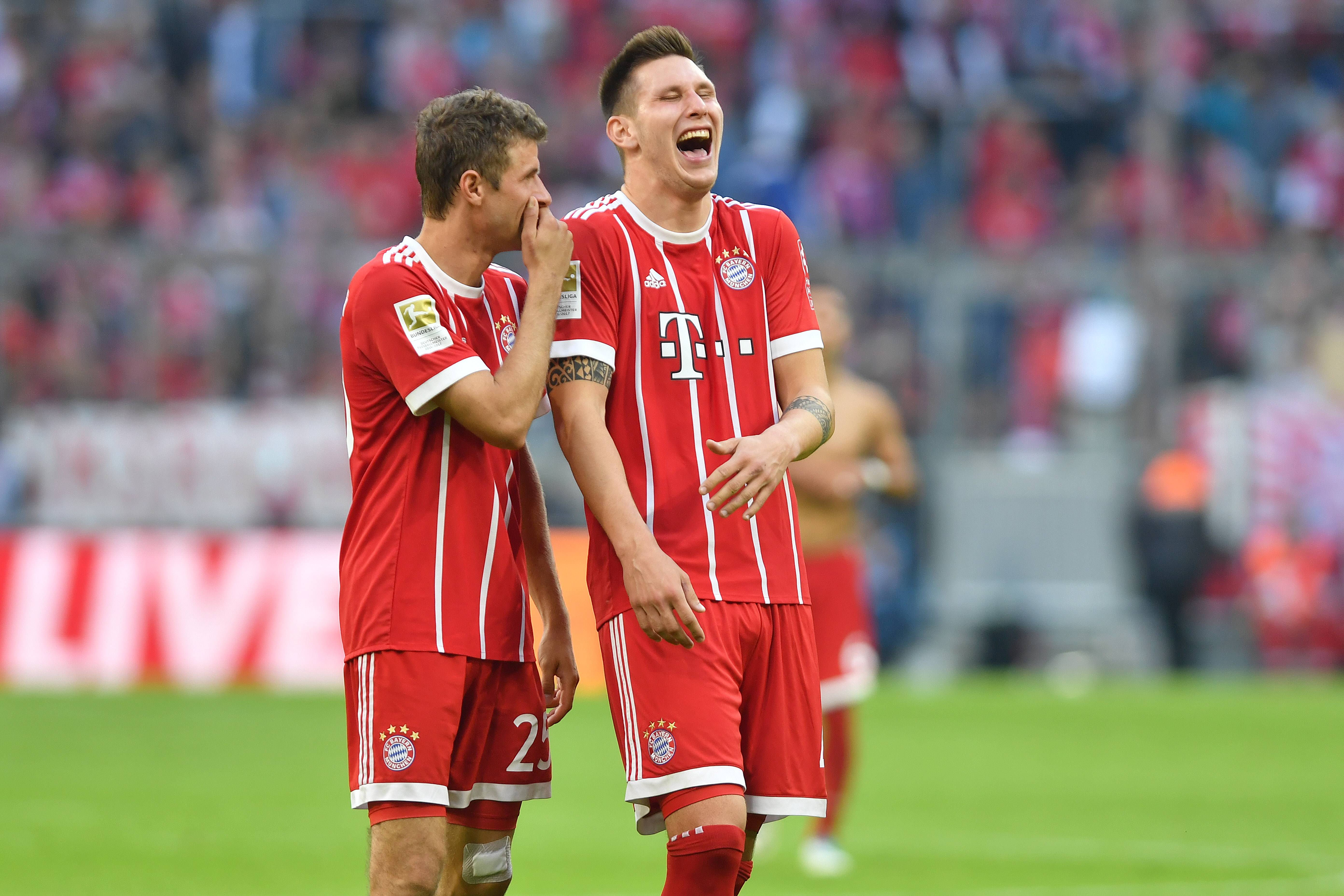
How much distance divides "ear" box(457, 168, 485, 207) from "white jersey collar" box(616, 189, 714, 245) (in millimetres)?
423

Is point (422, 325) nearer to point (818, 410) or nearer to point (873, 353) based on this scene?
point (818, 410)

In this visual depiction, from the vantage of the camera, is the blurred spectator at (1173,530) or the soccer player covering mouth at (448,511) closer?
the soccer player covering mouth at (448,511)

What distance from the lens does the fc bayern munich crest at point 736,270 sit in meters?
4.99

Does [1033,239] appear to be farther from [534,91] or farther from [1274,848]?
[1274,848]

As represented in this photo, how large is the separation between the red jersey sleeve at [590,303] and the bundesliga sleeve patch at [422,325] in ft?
1.00

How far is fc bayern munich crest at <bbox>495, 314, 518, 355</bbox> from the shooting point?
4852 mm

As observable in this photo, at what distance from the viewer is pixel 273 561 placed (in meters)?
16.1

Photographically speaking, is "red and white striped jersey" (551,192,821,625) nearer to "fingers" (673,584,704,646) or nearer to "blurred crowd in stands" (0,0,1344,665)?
"fingers" (673,584,704,646)

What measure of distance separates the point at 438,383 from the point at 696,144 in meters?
0.99

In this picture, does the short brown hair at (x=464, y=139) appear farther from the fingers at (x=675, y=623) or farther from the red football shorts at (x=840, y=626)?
the red football shorts at (x=840, y=626)

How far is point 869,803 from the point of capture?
11.3 meters

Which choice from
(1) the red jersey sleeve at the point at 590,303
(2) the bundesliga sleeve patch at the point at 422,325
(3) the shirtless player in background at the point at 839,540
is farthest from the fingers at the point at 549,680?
(3) the shirtless player in background at the point at 839,540

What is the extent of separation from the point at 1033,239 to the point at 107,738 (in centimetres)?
1159

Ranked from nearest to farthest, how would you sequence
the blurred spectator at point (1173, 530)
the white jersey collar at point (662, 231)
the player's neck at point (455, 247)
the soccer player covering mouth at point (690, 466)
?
the soccer player covering mouth at point (690, 466), the player's neck at point (455, 247), the white jersey collar at point (662, 231), the blurred spectator at point (1173, 530)
